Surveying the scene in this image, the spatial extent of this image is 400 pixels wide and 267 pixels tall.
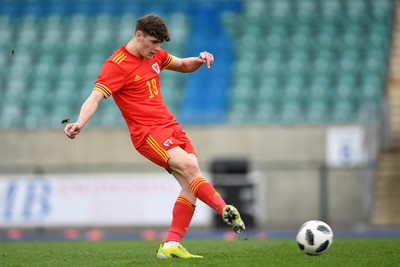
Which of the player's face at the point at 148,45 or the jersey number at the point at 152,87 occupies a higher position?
the player's face at the point at 148,45

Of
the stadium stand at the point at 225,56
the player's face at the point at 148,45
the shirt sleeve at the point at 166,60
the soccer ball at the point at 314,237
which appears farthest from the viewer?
the stadium stand at the point at 225,56

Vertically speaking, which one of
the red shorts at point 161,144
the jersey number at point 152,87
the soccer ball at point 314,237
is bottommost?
the soccer ball at point 314,237

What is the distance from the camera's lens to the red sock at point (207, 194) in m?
7.64

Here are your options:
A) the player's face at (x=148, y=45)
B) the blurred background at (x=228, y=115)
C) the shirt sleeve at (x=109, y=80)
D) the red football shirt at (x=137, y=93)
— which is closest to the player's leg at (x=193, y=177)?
the red football shirt at (x=137, y=93)

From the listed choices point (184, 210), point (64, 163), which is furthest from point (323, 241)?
point (64, 163)

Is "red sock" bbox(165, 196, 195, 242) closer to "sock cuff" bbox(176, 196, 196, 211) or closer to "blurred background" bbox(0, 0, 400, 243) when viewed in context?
"sock cuff" bbox(176, 196, 196, 211)

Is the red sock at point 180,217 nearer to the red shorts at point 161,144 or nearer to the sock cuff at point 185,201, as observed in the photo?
the sock cuff at point 185,201

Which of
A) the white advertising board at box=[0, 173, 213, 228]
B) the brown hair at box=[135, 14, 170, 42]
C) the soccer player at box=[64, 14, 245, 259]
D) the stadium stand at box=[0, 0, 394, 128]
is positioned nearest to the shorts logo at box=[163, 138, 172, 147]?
the soccer player at box=[64, 14, 245, 259]

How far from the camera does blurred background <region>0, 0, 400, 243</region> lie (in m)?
17.1

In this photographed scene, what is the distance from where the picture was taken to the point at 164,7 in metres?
23.6

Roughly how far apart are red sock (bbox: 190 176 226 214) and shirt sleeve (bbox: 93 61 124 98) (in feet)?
3.63

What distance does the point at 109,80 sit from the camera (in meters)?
7.83

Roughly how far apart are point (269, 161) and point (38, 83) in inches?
257

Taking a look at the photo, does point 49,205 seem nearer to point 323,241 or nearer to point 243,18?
point 243,18
